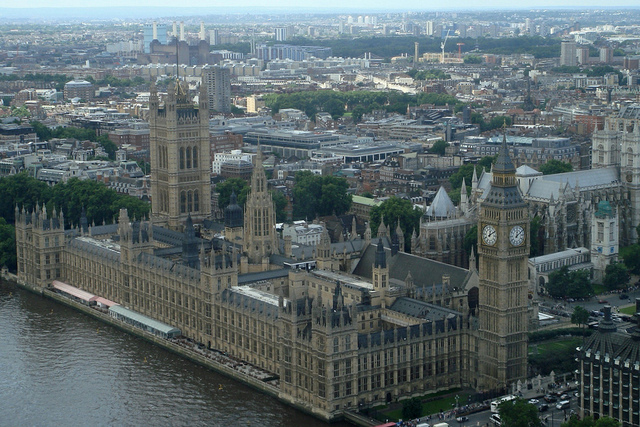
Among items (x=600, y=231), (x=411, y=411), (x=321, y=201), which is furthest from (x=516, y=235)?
(x=321, y=201)

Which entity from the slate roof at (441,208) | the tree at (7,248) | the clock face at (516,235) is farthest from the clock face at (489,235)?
the tree at (7,248)

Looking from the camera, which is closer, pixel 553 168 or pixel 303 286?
pixel 303 286

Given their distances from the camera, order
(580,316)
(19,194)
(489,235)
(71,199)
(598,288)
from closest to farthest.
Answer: (489,235) < (580,316) < (598,288) < (71,199) < (19,194)

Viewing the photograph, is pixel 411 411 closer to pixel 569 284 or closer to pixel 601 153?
pixel 569 284

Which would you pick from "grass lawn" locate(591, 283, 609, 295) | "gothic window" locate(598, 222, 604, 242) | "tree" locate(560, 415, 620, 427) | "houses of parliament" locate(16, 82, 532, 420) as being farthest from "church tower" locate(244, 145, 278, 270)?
"tree" locate(560, 415, 620, 427)

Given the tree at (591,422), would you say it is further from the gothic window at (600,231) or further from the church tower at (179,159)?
the church tower at (179,159)

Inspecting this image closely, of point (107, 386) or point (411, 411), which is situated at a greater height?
point (411, 411)
